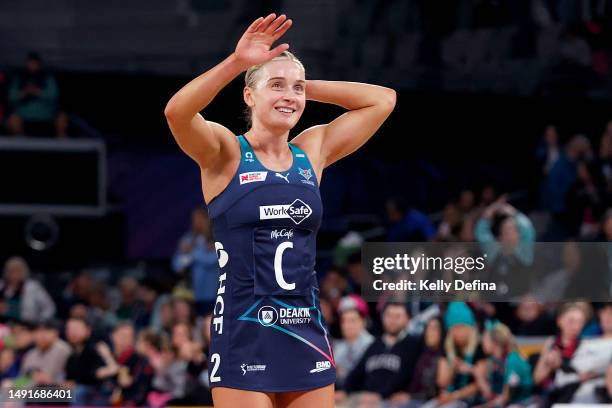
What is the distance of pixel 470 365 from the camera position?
8.46m

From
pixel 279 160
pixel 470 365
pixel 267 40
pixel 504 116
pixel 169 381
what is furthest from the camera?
pixel 504 116

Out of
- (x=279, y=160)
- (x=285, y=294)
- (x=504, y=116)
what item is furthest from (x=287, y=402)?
(x=504, y=116)

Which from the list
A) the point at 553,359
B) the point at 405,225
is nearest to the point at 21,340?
the point at 405,225

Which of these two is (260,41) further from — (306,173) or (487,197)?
(487,197)

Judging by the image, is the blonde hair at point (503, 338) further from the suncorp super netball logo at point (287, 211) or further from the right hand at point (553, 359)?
the suncorp super netball logo at point (287, 211)

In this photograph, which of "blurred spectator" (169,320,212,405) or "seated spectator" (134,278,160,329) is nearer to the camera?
"blurred spectator" (169,320,212,405)

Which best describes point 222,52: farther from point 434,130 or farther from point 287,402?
point 287,402

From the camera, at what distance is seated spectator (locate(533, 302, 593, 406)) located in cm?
813

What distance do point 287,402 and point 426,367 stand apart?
4661 mm

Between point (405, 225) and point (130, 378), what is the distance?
3.19m

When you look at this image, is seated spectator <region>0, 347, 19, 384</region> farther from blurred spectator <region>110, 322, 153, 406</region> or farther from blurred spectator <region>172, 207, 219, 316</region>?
blurred spectator <region>172, 207, 219, 316</region>

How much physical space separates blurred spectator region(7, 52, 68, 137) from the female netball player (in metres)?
9.23

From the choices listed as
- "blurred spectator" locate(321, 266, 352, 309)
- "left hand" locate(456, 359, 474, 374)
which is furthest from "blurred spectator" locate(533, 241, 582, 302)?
"blurred spectator" locate(321, 266, 352, 309)

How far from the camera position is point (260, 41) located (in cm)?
387
